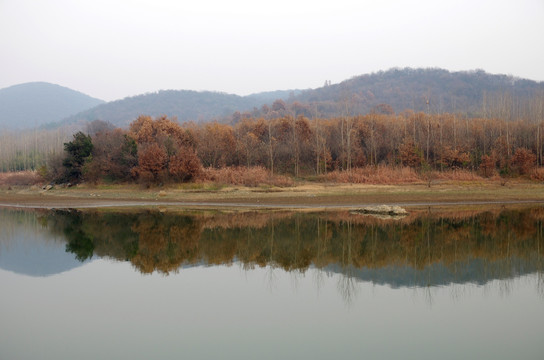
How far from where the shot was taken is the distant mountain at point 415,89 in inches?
4966

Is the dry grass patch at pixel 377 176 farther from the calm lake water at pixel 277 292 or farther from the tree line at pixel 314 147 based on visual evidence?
the calm lake water at pixel 277 292

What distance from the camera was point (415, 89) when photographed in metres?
148

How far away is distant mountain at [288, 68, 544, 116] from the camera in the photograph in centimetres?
12612

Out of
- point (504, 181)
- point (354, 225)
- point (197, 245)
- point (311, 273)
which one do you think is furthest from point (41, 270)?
point (504, 181)

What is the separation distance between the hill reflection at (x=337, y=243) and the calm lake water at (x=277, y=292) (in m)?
0.10

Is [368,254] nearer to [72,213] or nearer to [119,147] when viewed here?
[72,213]

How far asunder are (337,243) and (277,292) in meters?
7.27

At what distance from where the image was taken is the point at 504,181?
45.6 metres

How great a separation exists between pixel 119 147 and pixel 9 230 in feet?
87.2

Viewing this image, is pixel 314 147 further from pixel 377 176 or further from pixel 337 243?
pixel 337 243

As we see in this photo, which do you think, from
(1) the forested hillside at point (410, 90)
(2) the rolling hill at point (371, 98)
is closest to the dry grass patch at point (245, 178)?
(2) the rolling hill at point (371, 98)

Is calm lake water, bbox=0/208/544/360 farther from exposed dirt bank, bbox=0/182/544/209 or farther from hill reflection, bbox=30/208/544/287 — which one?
exposed dirt bank, bbox=0/182/544/209

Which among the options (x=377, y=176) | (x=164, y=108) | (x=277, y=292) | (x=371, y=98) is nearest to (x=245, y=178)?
(x=377, y=176)

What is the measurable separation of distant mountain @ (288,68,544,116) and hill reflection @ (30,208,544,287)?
89855mm
